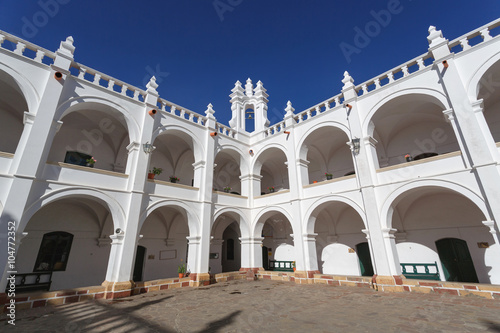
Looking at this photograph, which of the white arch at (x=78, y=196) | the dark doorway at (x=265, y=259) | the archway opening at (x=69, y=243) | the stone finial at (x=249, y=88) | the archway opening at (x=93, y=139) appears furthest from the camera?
the stone finial at (x=249, y=88)

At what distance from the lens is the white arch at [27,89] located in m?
8.56

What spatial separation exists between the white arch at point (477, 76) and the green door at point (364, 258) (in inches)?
334

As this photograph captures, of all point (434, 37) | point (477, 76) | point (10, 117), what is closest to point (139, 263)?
point (10, 117)

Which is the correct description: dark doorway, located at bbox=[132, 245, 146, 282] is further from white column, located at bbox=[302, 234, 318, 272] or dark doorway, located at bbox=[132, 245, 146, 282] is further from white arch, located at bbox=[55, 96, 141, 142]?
white column, located at bbox=[302, 234, 318, 272]

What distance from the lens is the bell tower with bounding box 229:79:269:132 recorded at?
700 inches

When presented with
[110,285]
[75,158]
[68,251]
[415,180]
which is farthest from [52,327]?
[415,180]

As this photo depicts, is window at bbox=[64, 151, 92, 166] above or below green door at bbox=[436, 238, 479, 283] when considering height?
above

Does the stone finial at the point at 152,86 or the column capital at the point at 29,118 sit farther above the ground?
the stone finial at the point at 152,86

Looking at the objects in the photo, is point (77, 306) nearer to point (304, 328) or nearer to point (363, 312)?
point (304, 328)

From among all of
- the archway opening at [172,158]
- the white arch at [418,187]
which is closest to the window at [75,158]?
the archway opening at [172,158]

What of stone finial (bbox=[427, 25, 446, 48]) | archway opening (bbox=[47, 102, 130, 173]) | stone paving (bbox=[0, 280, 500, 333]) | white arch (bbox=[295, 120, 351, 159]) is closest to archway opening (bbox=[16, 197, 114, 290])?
archway opening (bbox=[47, 102, 130, 173])

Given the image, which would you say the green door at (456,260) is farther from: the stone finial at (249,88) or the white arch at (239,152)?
the stone finial at (249,88)

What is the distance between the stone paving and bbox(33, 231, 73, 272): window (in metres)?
4.10

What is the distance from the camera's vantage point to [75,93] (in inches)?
388
